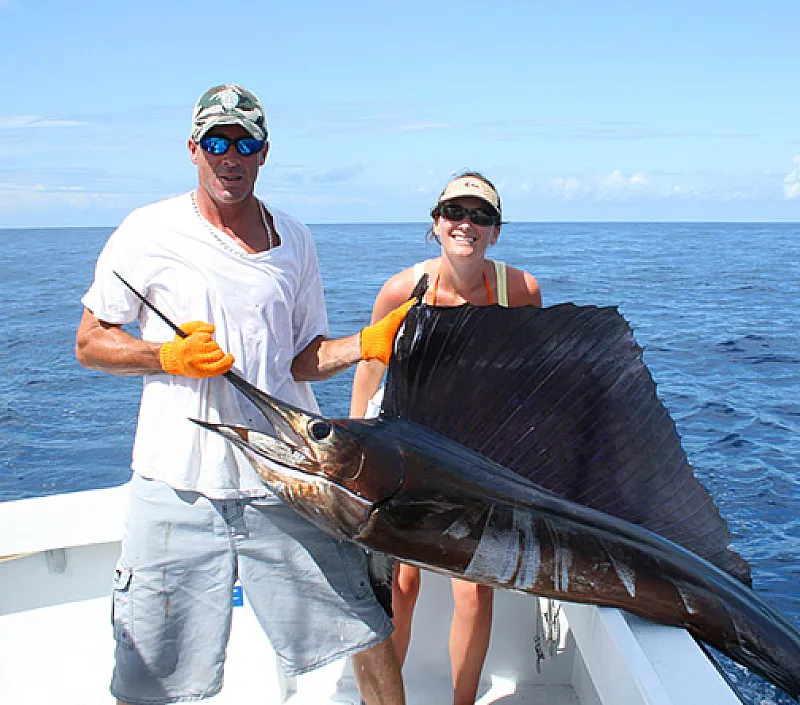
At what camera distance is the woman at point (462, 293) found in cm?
225

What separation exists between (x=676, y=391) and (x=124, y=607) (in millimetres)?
7108

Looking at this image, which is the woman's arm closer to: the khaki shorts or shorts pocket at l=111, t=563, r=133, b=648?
the khaki shorts

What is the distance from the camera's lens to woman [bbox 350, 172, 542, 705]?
2.25 metres

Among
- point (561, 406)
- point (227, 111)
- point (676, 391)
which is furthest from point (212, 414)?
point (676, 391)

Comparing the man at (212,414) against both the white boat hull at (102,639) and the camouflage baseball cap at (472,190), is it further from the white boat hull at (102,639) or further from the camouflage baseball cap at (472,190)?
the white boat hull at (102,639)

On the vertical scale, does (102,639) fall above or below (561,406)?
below

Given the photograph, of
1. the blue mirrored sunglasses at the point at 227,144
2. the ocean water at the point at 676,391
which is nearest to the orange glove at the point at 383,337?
Result: the blue mirrored sunglasses at the point at 227,144

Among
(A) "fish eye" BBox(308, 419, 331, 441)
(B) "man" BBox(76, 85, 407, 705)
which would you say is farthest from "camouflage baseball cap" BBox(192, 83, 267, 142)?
(A) "fish eye" BBox(308, 419, 331, 441)

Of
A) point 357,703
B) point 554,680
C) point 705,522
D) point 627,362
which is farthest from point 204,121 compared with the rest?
point 554,680

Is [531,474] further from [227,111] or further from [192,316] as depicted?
[227,111]

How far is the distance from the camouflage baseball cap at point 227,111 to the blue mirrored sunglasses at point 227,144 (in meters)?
0.01

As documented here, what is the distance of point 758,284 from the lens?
17.7 metres

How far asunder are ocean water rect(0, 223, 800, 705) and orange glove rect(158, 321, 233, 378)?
2413 millimetres

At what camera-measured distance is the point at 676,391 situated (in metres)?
8.04
